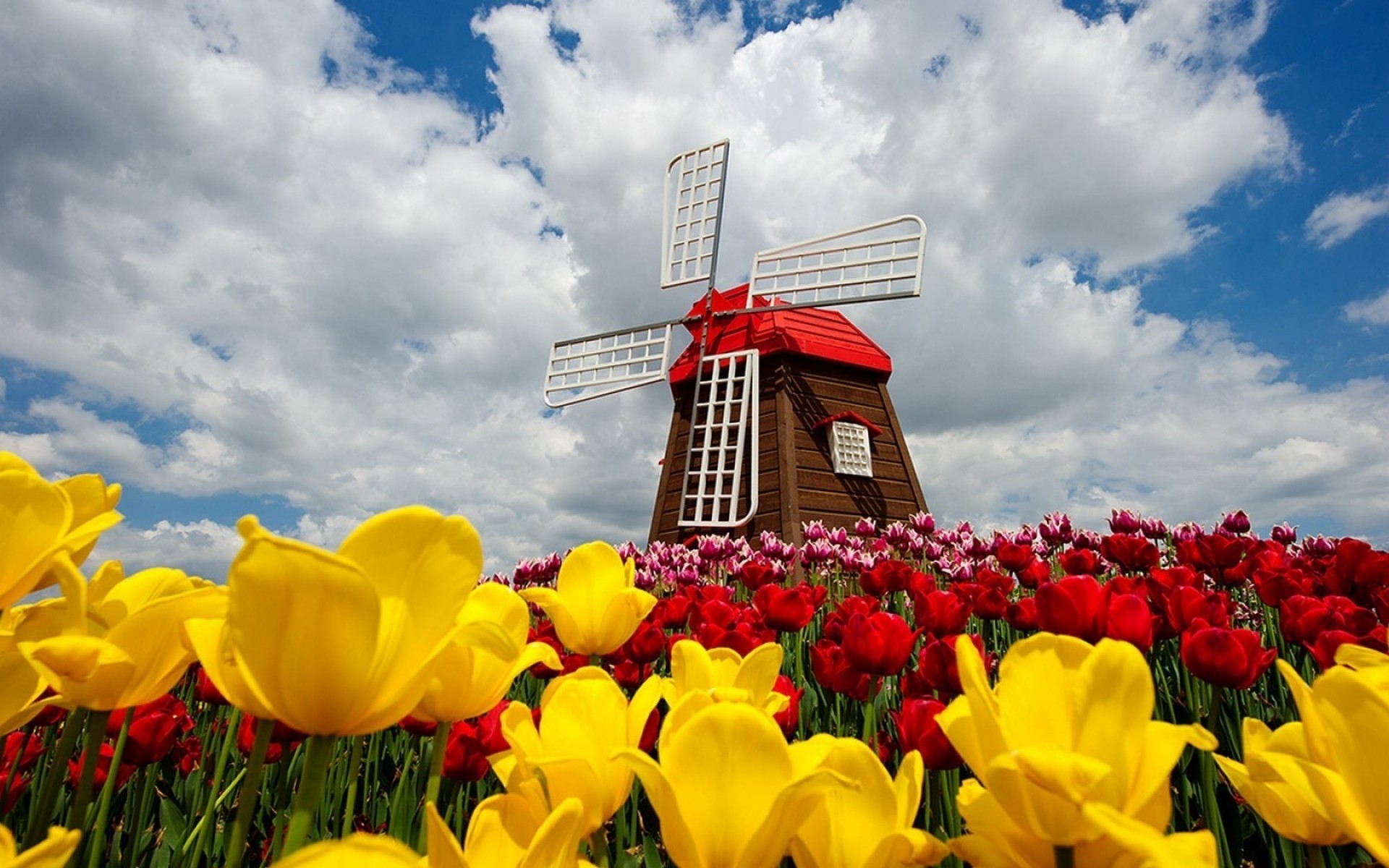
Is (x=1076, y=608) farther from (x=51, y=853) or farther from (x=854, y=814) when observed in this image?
(x=51, y=853)

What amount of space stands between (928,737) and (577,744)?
0.65m

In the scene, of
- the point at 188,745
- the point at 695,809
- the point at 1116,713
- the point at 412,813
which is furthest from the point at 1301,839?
the point at 188,745

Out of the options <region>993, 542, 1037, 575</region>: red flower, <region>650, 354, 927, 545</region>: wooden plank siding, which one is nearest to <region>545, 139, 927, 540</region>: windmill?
<region>650, 354, 927, 545</region>: wooden plank siding

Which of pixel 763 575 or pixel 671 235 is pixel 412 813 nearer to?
pixel 763 575

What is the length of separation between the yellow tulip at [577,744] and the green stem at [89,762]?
44 centimetres

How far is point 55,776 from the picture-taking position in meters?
1.00

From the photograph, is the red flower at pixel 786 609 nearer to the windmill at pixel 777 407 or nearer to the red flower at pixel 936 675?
the red flower at pixel 936 675

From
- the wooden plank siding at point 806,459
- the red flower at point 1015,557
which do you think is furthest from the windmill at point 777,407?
the red flower at point 1015,557

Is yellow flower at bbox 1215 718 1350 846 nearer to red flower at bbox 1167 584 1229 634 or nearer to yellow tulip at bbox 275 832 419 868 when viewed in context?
yellow tulip at bbox 275 832 419 868

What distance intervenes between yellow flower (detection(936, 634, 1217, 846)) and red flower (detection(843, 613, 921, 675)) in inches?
37.9

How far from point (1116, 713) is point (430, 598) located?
0.65 meters

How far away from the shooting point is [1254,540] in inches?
177

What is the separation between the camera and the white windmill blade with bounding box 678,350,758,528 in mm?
12938

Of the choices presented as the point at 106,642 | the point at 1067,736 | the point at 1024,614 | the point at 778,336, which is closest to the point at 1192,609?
the point at 1024,614
